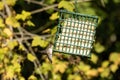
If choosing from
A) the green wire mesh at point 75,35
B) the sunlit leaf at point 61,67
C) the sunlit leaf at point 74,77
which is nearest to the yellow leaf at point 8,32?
the green wire mesh at point 75,35

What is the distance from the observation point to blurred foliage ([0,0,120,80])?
10.6ft

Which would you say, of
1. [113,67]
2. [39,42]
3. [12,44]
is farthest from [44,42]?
[113,67]

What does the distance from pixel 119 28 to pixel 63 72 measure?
1.31m

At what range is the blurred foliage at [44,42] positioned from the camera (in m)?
3.22

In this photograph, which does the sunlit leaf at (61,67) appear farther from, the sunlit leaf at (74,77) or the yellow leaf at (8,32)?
the yellow leaf at (8,32)

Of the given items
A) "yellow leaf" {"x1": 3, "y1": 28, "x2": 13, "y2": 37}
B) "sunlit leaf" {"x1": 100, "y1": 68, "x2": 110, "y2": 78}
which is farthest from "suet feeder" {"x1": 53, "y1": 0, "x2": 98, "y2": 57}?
"sunlit leaf" {"x1": 100, "y1": 68, "x2": 110, "y2": 78}

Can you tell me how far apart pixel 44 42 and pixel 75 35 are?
33 centimetres

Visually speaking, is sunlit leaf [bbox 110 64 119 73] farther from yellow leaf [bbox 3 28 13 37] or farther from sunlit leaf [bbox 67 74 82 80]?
yellow leaf [bbox 3 28 13 37]

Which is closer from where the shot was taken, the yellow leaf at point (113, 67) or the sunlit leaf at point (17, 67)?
the sunlit leaf at point (17, 67)

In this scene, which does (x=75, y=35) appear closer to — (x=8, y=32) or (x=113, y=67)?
(x=8, y=32)

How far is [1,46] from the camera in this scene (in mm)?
3275

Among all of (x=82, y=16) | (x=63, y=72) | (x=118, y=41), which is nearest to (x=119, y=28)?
(x=118, y=41)

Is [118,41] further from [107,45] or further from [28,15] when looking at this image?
[28,15]

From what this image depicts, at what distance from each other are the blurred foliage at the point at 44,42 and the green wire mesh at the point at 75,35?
0.09 metres
